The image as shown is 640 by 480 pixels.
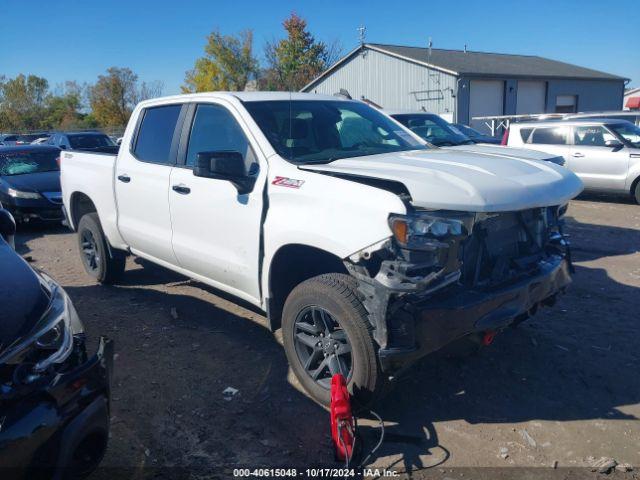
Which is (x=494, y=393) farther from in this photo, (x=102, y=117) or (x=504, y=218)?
(x=102, y=117)

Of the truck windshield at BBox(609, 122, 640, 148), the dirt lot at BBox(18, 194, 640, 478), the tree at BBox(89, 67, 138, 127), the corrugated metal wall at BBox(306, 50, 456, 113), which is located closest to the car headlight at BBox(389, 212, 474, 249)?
the dirt lot at BBox(18, 194, 640, 478)

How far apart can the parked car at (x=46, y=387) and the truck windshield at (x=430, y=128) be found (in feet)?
24.4

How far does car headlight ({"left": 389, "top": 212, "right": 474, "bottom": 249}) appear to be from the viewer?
2.95 metres

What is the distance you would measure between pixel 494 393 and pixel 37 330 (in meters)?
2.81

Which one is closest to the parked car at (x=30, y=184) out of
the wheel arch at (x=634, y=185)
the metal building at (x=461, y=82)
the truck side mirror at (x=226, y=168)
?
the truck side mirror at (x=226, y=168)

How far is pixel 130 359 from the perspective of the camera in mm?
4438

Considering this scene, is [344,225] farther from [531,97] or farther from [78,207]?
[531,97]

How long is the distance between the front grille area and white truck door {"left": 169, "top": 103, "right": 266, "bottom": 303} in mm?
1420

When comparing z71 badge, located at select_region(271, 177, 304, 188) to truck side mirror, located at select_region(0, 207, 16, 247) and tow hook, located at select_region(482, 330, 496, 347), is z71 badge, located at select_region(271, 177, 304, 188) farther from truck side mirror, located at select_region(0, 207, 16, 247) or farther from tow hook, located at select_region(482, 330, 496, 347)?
truck side mirror, located at select_region(0, 207, 16, 247)

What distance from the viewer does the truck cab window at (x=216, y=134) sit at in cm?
413

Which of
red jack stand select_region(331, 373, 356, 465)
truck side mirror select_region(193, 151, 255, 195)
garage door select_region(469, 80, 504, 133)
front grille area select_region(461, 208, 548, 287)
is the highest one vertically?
garage door select_region(469, 80, 504, 133)

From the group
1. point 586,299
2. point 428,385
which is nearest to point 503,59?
point 586,299

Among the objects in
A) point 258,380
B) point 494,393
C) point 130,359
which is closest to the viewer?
point 494,393

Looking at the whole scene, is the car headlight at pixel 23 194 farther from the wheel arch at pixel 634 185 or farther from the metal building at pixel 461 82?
the metal building at pixel 461 82
